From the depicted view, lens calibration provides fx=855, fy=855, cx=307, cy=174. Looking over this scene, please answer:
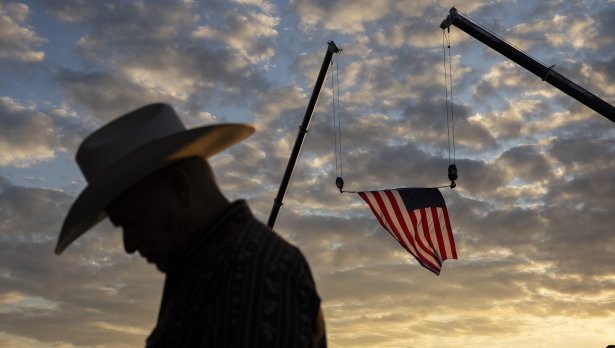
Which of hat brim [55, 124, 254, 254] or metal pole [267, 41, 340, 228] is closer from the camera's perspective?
hat brim [55, 124, 254, 254]

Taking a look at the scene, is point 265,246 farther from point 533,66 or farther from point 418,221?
point 533,66

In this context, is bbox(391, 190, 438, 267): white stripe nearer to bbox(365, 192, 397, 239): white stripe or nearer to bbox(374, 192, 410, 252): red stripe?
bbox(374, 192, 410, 252): red stripe

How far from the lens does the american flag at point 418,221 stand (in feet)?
74.9

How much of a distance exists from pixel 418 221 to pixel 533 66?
7214mm

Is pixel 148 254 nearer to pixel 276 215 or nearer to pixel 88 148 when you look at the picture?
pixel 88 148

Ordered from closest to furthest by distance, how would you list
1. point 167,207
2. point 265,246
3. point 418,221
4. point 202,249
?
1. point 265,246
2. point 202,249
3. point 167,207
4. point 418,221

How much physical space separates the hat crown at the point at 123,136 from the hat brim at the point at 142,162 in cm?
23

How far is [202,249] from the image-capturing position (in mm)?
3564

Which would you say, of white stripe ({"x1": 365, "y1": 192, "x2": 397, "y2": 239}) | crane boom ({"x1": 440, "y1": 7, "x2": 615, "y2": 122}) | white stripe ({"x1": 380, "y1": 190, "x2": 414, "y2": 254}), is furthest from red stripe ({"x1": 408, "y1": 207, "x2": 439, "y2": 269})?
crane boom ({"x1": 440, "y1": 7, "x2": 615, "y2": 122})

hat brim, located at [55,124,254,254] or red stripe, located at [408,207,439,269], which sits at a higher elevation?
red stripe, located at [408,207,439,269]

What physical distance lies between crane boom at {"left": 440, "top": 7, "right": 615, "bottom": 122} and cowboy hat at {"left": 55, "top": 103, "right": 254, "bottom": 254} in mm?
23849

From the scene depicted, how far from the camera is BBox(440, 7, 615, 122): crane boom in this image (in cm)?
Answer: 2678

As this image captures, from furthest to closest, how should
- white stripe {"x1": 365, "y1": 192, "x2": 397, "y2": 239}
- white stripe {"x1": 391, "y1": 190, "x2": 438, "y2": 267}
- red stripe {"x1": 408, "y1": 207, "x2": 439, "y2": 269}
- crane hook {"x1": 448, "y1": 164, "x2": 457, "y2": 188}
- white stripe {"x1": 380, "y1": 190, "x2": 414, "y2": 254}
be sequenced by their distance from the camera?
crane hook {"x1": 448, "y1": 164, "x2": 457, "y2": 188} → white stripe {"x1": 365, "y1": 192, "x2": 397, "y2": 239} → white stripe {"x1": 380, "y1": 190, "x2": 414, "y2": 254} → red stripe {"x1": 408, "y1": 207, "x2": 439, "y2": 269} → white stripe {"x1": 391, "y1": 190, "x2": 438, "y2": 267}

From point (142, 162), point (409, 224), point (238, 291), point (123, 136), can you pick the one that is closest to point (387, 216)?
point (409, 224)
